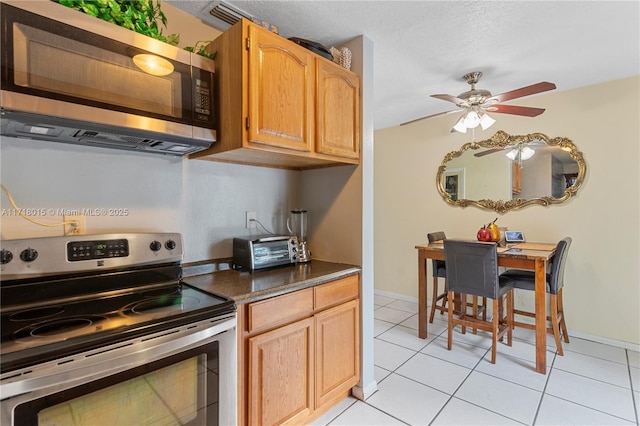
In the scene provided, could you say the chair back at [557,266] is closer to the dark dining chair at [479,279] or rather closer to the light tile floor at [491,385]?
the dark dining chair at [479,279]

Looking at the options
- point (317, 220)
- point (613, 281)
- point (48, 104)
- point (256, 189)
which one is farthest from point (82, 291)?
point (613, 281)

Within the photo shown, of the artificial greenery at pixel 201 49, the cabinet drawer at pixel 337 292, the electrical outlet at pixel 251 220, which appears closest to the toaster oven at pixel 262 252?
the electrical outlet at pixel 251 220

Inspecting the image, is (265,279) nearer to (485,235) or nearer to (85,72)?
(85,72)

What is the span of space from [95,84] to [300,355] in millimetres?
1536

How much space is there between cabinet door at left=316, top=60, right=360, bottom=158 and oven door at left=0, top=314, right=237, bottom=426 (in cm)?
114

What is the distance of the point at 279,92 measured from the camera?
163 centimetres

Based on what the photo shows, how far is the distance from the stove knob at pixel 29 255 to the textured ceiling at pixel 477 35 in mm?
1429

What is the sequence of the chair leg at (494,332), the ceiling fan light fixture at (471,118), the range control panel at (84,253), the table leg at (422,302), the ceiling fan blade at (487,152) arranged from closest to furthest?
1. the range control panel at (84,253)
2. the chair leg at (494,332)
3. the ceiling fan light fixture at (471,118)
4. the table leg at (422,302)
5. the ceiling fan blade at (487,152)

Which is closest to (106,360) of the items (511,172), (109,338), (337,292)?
(109,338)

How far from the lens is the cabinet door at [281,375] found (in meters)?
1.46

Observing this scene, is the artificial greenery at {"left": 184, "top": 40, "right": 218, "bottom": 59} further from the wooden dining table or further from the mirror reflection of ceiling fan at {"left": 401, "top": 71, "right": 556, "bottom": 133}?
the wooden dining table

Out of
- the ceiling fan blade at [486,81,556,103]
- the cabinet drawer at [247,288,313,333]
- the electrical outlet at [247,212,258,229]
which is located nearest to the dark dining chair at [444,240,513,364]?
the ceiling fan blade at [486,81,556,103]

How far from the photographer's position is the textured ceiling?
1.78 meters

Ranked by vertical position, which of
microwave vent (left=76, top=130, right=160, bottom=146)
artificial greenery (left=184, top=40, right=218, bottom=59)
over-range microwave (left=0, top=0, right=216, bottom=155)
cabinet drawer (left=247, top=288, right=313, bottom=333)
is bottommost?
cabinet drawer (left=247, top=288, right=313, bottom=333)
